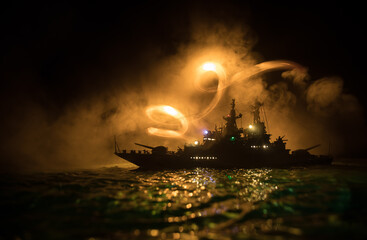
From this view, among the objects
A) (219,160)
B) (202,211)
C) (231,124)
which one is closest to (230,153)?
(219,160)

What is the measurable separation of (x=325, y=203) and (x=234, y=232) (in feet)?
28.5

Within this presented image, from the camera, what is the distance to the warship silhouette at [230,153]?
44.1m

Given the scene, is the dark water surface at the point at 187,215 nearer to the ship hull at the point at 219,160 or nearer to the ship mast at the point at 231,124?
the ship hull at the point at 219,160

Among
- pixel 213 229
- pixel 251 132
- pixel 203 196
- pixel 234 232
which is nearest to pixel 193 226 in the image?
pixel 213 229

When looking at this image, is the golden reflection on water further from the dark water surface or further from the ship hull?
the ship hull

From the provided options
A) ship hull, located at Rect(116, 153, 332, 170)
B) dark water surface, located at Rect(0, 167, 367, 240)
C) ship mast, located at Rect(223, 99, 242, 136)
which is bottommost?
dark water surface, located at Rect(0, 167, 367, 240)

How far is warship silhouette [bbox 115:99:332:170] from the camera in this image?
145 feet

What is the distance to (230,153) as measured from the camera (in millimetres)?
48469

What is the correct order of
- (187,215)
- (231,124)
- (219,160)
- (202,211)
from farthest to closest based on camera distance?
1. (231,124)
2. (219,160)
3. (202,211)
4. (187,215)

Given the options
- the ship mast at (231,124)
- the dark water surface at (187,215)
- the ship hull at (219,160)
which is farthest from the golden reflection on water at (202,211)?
the ship mast at (231,124)

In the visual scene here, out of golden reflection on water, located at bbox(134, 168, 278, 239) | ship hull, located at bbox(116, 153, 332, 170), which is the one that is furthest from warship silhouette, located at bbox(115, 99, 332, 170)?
golden reflection on water, located at bbox(134, 168, 278, 239)

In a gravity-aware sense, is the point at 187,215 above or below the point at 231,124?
below

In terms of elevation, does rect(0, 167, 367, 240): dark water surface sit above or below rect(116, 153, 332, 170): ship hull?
below

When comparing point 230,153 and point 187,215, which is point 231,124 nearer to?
point 230,153
